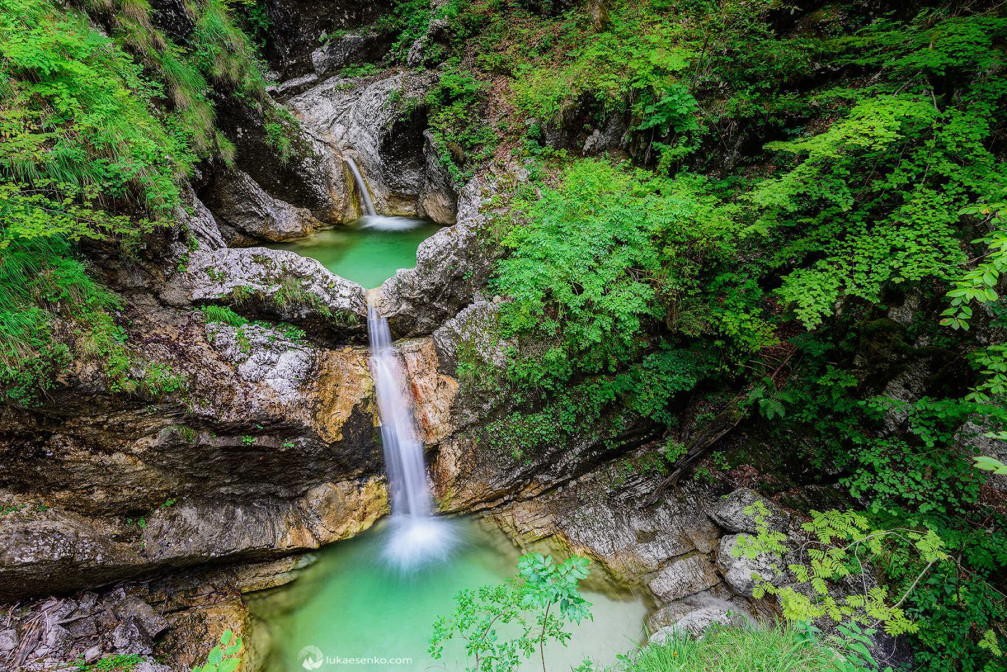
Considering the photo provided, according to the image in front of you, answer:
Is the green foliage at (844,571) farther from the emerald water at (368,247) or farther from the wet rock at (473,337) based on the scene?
the emerald water at (368,247)

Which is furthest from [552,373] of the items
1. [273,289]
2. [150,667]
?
[150,667]

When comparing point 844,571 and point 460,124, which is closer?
point 844,571

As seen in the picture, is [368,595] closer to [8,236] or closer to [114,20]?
[8,236]

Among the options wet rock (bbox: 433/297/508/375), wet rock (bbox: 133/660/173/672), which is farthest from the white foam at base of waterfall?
wet rock (bbox: 133/660/173/672)

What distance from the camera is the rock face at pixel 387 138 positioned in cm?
962

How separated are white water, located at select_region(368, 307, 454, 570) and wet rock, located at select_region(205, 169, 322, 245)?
4781 mm

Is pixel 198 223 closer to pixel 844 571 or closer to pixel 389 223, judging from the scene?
pixel 389 223

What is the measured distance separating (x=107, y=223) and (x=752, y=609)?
30.3 feet

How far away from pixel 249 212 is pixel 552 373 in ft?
24.4

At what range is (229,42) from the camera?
7922mm

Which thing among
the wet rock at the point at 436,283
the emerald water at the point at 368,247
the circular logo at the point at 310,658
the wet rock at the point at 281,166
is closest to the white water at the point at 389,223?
the emerald water at the point at 368,247

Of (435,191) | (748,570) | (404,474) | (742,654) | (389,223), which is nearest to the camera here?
(742,654)

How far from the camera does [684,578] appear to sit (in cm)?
553

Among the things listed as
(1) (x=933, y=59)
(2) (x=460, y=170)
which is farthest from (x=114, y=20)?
(1) (x=933, y=59)
